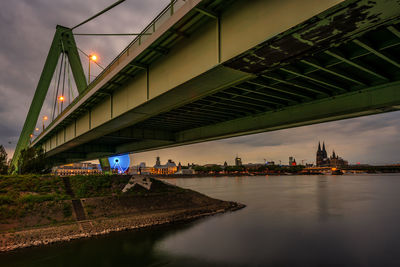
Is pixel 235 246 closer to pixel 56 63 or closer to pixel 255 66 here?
pixel 255 66

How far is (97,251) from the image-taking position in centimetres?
1666

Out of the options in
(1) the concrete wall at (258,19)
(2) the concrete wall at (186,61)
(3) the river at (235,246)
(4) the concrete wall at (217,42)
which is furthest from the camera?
(3) the river at (235,246)

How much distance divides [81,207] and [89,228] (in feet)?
12.4

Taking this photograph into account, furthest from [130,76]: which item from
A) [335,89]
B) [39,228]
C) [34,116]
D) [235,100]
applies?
[34,116]

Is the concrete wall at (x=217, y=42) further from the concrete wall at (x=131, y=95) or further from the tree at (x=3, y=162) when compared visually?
the tree at (x=3, y=162)

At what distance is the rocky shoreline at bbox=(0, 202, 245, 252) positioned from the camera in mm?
17422

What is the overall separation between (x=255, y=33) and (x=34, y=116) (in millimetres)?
48871

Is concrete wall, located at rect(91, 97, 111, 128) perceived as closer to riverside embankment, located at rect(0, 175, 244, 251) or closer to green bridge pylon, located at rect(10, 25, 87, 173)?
riverside embankment, located at rect(0, 175, 244, 251)

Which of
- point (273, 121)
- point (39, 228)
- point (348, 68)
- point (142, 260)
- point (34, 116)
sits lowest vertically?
point (142, 260)

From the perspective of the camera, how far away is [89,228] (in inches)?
806

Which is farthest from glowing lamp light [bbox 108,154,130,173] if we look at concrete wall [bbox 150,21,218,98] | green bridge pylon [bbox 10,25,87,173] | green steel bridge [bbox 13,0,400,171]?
concrete wall [bbox 150,21,218,98]

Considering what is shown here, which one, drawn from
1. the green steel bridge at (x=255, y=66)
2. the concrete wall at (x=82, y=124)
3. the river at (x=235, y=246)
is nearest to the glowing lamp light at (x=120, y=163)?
the concrete wall at (x=82, y=124)

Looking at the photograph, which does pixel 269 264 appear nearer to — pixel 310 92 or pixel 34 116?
pixel 310 92

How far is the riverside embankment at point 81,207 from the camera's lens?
18859mm
